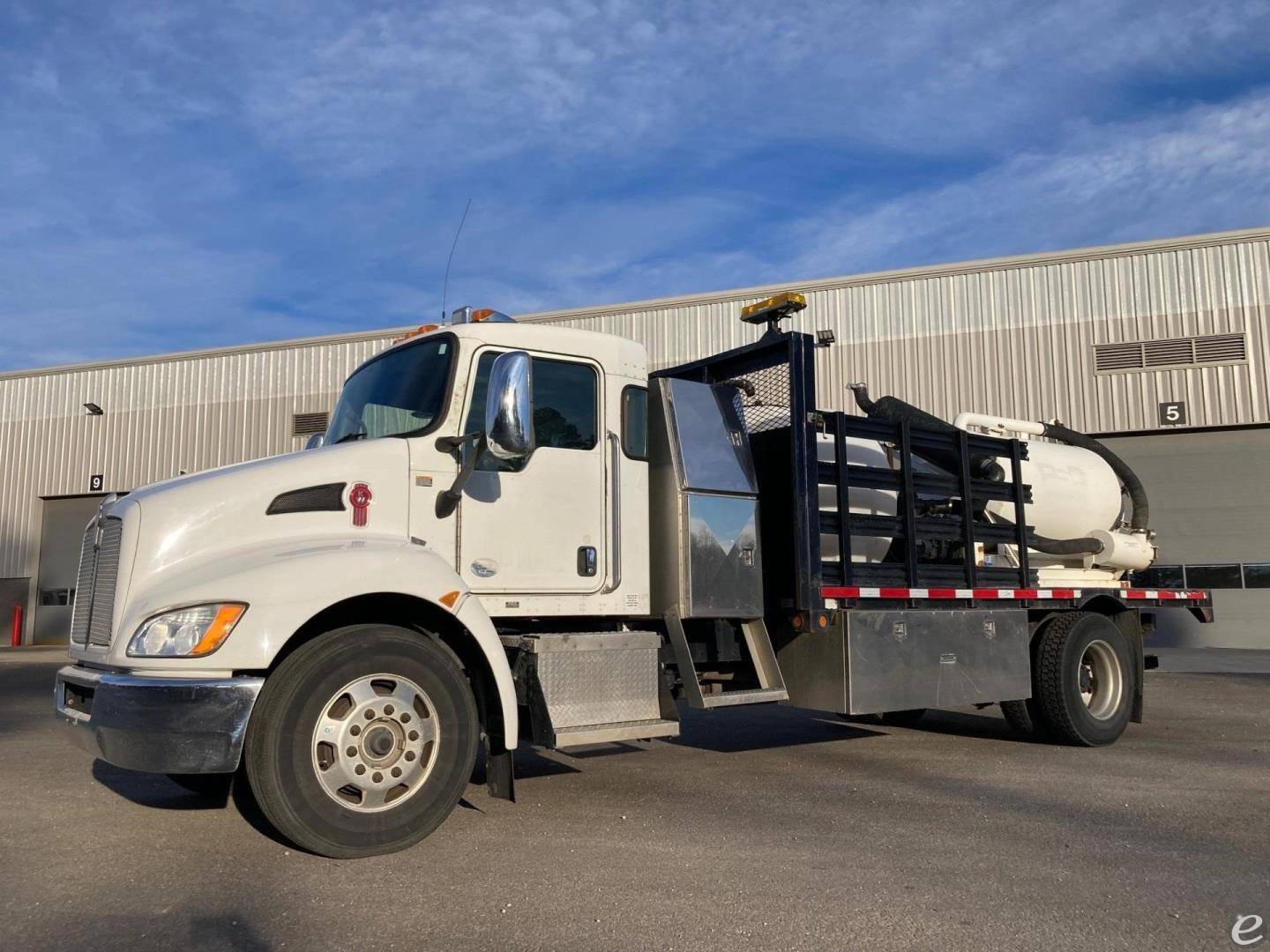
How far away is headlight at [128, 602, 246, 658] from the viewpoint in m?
4.57

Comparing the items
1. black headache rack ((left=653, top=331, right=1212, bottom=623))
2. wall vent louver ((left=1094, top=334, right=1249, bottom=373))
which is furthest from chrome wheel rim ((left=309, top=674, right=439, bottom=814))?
wall vent louver ((left=1094, top=334, right=1249, bottom=373))

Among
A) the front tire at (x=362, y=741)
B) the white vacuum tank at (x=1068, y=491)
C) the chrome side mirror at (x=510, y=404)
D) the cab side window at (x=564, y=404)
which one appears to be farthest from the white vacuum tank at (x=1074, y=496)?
the front tire at (x=362, y=741)

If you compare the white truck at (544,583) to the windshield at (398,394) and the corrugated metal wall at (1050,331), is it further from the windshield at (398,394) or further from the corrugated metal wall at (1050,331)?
the corrugated metal wall at (1050,331)

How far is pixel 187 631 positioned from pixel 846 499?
4.29m

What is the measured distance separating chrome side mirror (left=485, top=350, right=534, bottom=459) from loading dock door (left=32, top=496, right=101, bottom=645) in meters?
24.7

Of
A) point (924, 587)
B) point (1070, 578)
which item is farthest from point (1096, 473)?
point (924, 587)

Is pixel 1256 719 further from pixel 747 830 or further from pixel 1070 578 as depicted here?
pixel 747 830

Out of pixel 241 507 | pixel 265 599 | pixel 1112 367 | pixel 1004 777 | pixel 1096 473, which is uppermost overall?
pixel 1112 367

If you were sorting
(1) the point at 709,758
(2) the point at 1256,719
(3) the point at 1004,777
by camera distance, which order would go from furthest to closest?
(2) the point at 1256,719 < (1) the point at 709,758 < (3) the point at 1004,777

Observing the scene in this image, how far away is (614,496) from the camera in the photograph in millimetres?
6223

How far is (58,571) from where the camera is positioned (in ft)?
86.8

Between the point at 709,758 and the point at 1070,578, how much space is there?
3578 mm

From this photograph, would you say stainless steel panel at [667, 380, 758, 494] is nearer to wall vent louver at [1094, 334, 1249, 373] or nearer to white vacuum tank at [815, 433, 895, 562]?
white vacuum tank at [815, 433, 895, 562]

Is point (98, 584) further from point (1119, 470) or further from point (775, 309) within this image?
point (1119, 470)
